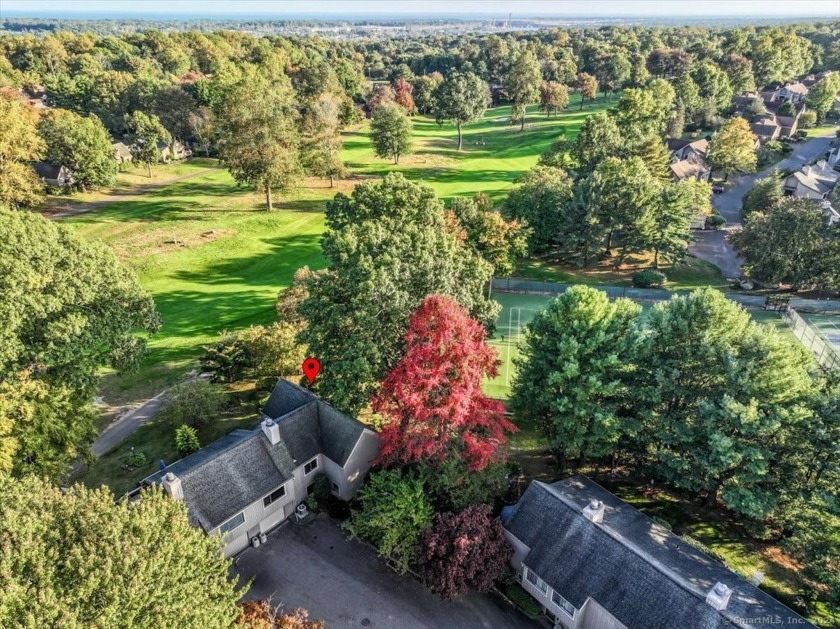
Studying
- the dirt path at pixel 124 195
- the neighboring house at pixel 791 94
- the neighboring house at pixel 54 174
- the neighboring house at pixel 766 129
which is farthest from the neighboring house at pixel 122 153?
the neighboring house at pixel 791 94

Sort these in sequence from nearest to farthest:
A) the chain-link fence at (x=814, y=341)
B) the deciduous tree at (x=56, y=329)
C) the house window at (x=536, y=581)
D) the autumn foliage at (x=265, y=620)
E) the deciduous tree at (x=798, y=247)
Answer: the autumn foliage at (x=265, y=620), the house window at (x=536, y=581), the deciduous tree at (x=56, y=329), the chain-link fence at (x=814, y=341), the deciduous tree at (x=798, y=247)

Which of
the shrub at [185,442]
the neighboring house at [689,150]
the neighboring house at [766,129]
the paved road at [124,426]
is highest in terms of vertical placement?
the neighboring house at [766,129]

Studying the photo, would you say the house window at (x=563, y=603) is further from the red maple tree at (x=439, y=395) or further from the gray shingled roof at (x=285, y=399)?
the gray shingled roof at (x=285, y=399)

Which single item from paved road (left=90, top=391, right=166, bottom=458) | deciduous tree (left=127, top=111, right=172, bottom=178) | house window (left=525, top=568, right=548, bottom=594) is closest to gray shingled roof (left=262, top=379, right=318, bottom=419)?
paved road (left=90, top=391, right=166, bottom=458)

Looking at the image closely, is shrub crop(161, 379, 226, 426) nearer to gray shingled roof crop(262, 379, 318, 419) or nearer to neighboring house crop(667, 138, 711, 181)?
gray shingled roof crop(262, 379, 318, 419)

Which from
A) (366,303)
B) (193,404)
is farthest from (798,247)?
(193,404)

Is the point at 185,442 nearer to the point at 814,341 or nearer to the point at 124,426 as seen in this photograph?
the point at 124,426
